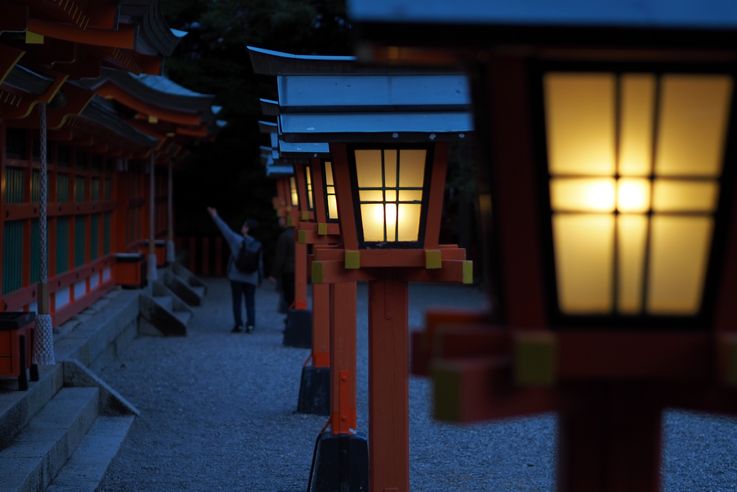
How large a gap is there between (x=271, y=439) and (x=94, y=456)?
217cm

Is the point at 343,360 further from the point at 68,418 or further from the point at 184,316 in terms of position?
the point at 184,316

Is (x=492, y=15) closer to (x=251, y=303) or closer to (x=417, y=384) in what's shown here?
(x=417, y=384)

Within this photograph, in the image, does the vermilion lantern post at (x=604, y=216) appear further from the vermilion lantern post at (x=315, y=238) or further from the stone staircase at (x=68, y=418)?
the vermilion lantern post at (x=315, y=238)

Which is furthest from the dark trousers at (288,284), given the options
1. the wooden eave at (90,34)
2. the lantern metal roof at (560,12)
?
the lantern metal roof at (560,12)

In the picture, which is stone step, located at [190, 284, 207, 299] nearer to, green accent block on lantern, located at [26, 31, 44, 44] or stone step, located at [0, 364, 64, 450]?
stone step, located at [0, 364, 64, 450]

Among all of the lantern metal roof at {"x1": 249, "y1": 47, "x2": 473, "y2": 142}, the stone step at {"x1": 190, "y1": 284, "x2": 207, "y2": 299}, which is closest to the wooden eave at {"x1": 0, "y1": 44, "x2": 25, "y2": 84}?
the lantern metal roof at {"x1": 249, "y1": 47, "x2": 473, "y2": 142}

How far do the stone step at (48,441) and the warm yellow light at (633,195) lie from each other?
502 centimetres

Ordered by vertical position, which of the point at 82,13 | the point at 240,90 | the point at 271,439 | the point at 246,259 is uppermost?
the point at 240,90

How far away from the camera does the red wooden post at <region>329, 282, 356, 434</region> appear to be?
9.21 meters

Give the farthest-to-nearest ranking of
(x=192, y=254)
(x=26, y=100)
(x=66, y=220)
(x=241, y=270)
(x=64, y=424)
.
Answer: (x=192, y=254) → (x=241, y=270) → (x=66, y=220) → (x=26, y=100) → (x=64, y=424)

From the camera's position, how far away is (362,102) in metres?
7.26

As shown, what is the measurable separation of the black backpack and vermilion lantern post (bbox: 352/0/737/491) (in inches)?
611

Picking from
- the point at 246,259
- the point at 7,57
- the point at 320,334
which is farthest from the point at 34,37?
the point at 246,259

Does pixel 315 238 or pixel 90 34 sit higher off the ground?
pixel 90 34
